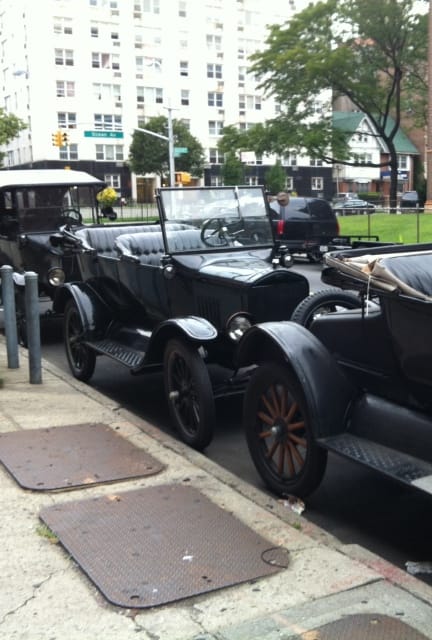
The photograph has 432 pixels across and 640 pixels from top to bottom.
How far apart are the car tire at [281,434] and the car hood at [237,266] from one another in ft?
4.22

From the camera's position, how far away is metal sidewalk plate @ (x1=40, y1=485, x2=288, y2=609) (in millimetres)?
3418


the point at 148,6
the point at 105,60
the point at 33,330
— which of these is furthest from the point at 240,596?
the point at 148,6

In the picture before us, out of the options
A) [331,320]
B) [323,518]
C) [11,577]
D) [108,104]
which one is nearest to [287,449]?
[323,518]

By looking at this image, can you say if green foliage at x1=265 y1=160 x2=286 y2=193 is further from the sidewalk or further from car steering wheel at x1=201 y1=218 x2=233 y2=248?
the sidewalk

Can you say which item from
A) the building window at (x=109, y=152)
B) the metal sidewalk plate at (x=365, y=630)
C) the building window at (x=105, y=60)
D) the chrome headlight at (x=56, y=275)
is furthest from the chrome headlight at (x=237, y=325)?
the building window at (x=105, y=60)

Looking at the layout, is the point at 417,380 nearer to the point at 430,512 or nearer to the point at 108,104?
the point at 430,512

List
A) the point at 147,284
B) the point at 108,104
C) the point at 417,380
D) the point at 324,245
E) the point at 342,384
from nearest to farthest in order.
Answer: the point at 417,380 < the point at 342,384 < the point at 147,284 < the point at 324,245 < the point at 108,104

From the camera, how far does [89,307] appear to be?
7.71 m

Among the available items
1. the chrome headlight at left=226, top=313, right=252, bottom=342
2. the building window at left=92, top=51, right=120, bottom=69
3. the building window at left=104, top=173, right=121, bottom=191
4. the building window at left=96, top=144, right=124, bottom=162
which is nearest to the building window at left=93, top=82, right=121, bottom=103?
the building window at left=92, top=51, right=120, bottom=69

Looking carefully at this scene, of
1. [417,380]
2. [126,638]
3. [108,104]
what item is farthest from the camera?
[108,104]

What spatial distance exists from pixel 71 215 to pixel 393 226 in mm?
18644

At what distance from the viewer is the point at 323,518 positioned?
4.46 meters

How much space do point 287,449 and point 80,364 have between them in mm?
3816

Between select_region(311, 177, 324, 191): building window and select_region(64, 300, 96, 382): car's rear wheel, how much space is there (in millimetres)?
77781
